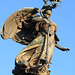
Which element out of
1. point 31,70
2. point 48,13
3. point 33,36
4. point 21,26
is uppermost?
point 48,13

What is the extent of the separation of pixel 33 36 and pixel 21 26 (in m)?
0.72

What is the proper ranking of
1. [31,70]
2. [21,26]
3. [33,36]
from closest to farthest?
1. [31,70]
2. [33,36]
3. [21,26]

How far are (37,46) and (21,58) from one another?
0.80m

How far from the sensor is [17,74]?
14.5m

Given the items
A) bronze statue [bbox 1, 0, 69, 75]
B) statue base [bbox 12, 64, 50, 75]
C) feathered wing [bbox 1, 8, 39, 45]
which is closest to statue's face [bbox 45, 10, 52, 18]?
bronze statue [bbox 1, 0, 69, 75]

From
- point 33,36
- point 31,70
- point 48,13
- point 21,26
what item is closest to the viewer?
point 31,70


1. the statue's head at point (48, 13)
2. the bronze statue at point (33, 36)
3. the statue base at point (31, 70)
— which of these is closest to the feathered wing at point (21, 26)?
the bronze statue at point (33, 36)

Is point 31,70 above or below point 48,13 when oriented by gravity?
below

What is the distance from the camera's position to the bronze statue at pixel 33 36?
14.1 metres

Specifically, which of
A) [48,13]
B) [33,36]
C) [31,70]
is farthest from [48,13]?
[31,70]

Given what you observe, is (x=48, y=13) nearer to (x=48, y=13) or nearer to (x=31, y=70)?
(x=48, y=13)

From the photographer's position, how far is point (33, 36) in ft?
50.1

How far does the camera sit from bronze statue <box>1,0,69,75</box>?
1413 cm

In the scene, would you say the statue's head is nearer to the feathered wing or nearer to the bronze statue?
the bronze statue
